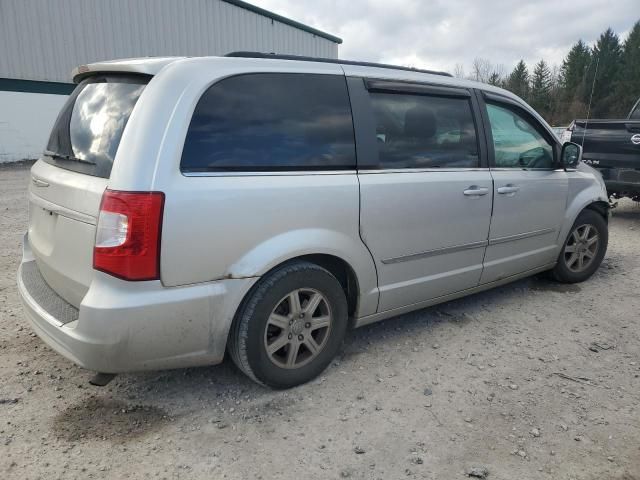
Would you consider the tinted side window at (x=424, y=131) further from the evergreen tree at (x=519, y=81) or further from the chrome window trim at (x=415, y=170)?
the evergreen tree at (x=519, y=81)

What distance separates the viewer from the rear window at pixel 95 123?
2436 mm

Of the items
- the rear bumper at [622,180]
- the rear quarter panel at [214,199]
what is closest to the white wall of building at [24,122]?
the rear bumper at [622,180]

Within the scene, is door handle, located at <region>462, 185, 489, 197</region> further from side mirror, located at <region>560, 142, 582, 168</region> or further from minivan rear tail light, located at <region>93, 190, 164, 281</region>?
minivan rear tail light, located at <region>93, 190, 164, 281</region>

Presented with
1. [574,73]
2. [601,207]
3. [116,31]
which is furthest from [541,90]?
[601,207]

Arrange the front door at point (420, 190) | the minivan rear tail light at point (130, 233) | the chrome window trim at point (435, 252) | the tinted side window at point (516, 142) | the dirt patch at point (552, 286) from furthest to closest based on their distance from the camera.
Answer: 1. the dirt patch at point (552, 286)
2. the tinted side window at point (516, 142)
3. the chrome window trim at point (435, 252)
4. the front door at point (420, 190)
5. the minivan rear tail light at point (130, 233)

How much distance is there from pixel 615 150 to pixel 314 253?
250 inches

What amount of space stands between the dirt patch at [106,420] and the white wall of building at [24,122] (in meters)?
15.6

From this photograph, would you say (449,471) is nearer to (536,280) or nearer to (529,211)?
(529,211)

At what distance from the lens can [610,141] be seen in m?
7.24

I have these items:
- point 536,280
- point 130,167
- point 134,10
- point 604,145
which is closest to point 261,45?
point 134,10

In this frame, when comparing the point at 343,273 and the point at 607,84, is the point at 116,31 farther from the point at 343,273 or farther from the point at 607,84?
the point at 607,84

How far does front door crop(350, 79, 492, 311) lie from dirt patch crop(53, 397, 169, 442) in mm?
1536

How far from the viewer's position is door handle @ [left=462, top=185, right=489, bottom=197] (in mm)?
3506

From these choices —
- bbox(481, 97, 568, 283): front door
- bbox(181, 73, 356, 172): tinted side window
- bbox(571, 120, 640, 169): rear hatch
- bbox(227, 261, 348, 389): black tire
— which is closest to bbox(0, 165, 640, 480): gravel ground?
bbox(227, 261, 348, 389): black tire
